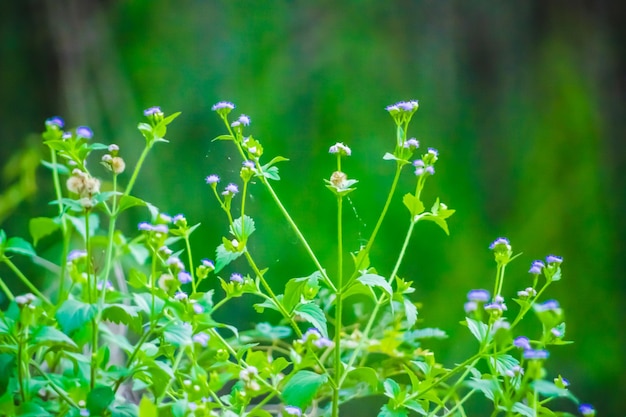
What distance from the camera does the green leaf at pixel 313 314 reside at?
0.51 m

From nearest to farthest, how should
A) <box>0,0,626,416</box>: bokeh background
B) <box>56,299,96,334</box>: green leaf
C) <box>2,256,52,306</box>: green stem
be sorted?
1. <box>56,299,96,334</box>: green leaf
2. <box>2,256,52,306</box>: green stem
3. <box>0,0,626,416</box>: bokeh background

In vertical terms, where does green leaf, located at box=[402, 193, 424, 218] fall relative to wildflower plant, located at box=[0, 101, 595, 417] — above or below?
above

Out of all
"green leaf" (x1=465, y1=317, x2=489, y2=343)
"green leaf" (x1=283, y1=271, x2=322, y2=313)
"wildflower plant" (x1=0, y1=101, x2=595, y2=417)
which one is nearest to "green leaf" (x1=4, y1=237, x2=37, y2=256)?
"wildflower plant" (x1=0, y1=101, x2=595, y2=417)

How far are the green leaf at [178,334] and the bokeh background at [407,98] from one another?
29.3 inches

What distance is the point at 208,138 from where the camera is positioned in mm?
1317

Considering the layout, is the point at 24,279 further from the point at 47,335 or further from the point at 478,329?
the point at 478,329

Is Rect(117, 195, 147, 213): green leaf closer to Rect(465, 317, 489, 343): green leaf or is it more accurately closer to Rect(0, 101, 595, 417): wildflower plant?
Rect(0, 101, 595, 417): wildflower plant

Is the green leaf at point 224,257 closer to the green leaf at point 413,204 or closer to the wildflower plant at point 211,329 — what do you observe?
the wildflower plant at point 211,329

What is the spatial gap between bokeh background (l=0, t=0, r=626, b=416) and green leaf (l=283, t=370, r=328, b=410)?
723mm

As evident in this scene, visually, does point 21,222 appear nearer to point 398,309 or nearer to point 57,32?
point 57,32

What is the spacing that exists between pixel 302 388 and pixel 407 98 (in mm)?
897

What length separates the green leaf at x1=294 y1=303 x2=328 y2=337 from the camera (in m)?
0.51

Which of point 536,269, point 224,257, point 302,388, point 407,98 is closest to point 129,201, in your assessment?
point 224,257

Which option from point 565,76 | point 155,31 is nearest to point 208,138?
point 155,31
